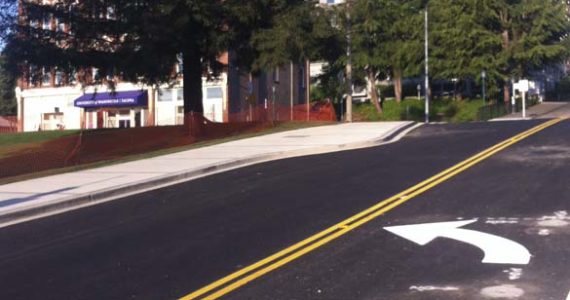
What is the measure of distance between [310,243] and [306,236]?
456 millimetres

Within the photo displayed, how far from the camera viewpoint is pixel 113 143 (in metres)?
24.9

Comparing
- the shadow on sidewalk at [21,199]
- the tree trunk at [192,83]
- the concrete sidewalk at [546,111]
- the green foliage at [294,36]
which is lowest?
the shadow on sidewalk at [21,199]

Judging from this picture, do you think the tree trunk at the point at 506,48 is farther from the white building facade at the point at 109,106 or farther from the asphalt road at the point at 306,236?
the asphalt road at the point at 306,236

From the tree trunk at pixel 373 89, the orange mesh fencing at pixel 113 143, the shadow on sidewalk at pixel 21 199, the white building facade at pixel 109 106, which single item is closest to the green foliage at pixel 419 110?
the tree trunk at pixel 373 89

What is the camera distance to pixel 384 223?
448 inches

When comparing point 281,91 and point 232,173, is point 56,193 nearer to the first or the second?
point 232,173

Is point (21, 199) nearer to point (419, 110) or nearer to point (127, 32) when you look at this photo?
point (127, 32)

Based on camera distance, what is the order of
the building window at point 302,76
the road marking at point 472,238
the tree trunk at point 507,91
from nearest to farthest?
the road marking at point 472,238, the tree trunk at point 507,91, the building window at point 302,76

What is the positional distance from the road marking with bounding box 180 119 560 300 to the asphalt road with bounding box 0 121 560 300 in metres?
0.14

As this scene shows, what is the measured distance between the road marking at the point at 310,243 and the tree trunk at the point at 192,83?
65.1ft

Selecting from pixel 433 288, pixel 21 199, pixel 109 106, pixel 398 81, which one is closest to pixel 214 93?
pixel 109 106

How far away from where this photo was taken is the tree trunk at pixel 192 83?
35.0 m

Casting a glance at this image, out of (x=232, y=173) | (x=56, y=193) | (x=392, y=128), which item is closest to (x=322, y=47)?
(x=392, y=128)

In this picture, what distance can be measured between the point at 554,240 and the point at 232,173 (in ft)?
31.4
